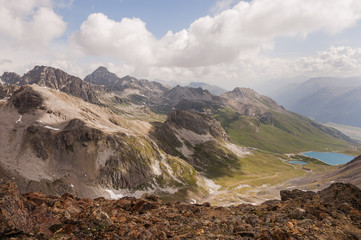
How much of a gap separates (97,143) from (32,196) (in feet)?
406

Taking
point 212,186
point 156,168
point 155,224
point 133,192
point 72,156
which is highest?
point 72,156

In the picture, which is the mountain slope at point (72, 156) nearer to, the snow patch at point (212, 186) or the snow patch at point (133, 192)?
the snow patch at point (133, 192)

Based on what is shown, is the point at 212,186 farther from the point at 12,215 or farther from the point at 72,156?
the point at 12,215

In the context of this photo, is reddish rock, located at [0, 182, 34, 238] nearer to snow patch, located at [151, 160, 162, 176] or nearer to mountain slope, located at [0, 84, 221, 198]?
mountain slope, located at [0, 84, 221, 198]

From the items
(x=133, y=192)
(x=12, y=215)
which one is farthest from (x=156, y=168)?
(x=12, y=215)

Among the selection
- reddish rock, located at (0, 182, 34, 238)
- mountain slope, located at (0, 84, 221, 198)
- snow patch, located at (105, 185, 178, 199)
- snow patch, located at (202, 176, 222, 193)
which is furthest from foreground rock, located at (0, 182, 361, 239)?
snow patch, located at (202, 176, 222, 193)

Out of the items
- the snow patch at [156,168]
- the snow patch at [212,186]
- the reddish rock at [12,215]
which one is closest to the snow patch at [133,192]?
the snow patch at [156,168]

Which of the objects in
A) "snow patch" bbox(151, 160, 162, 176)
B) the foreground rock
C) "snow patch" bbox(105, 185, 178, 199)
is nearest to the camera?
the foreground rock

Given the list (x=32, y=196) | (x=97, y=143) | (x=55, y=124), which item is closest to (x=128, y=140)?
(x=97, y=143)

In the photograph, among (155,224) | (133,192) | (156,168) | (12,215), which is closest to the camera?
(12,215)

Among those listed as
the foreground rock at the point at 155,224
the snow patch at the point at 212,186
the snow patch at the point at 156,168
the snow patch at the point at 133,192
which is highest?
the foreground rock at the point at 155,224

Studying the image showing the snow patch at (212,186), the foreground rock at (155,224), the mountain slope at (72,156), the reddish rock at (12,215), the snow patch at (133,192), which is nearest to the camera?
the reddish rock at (12,215)

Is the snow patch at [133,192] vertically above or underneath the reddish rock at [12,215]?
underneath

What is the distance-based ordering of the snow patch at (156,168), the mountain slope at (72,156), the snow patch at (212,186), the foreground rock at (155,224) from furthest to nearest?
the snow patch at (212,186) < the snow patch at (156,168) < the mountain slope at (72,156) < the foreground rock at (155,224)
